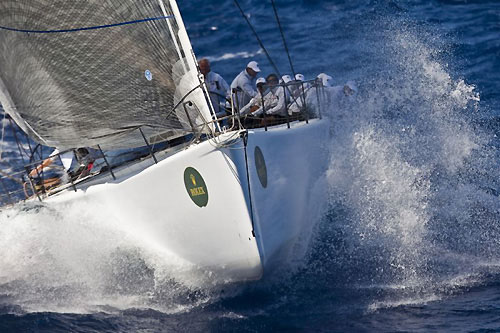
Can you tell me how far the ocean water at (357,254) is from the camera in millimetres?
6965

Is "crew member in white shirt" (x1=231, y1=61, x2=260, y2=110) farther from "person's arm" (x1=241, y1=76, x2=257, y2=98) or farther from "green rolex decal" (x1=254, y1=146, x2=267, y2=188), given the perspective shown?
"green rolex decal" (x1=254, y1=146, x2=267, y2=188)

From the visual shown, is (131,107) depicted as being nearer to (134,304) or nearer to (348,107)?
(134,304)

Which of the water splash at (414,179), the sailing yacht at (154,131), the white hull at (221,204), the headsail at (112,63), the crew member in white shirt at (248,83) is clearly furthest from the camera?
the crew member in white shirt at (248,83)

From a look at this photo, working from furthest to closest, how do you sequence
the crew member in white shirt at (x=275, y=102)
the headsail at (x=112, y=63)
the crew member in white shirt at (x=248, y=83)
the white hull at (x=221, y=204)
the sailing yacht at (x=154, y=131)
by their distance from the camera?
1. the crew member in white shirt at (x=248, y=83)
2. the crew member in white shirt at (x=275, y=102)
3. the headsail at (x=112, y=63)
4. the sailing yacht at (x=154, y=131)
5. the white hull at (x=221, y=204)

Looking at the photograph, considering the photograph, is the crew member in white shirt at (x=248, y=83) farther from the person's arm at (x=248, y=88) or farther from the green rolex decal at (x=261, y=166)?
the green rolex decal at (x=261, y=166)

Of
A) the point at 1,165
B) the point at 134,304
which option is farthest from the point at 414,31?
the point at 134,304

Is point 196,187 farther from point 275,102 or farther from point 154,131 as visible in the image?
point 275,102

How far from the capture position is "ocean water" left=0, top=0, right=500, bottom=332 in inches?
274

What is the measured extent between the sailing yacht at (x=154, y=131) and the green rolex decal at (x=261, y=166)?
2 cm

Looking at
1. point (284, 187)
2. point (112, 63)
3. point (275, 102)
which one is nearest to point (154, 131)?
point (112, 63)

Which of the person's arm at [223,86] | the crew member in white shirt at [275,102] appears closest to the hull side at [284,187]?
the crew member in white shirt at [275,102]

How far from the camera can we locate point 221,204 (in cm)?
692

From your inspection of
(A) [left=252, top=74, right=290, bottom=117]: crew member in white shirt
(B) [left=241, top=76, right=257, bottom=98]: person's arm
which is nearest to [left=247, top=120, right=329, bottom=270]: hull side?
(A) [left=252, top=74, right=290, bottom=117]: crew member in white shirt

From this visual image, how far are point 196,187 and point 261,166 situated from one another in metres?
0.62
